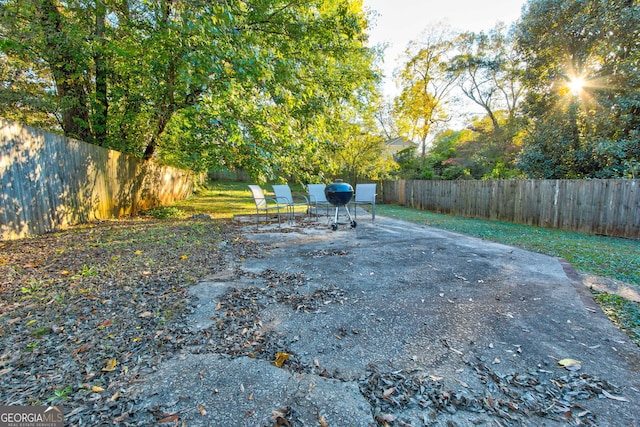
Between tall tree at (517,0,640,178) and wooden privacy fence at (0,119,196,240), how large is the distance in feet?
37.0

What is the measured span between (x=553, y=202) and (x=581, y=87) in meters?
3.74

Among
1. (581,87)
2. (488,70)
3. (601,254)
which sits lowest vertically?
(601,254)

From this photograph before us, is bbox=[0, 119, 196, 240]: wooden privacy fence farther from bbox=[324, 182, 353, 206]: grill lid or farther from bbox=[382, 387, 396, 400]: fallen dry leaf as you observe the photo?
bbox=[382, 387, 396, 400]: fallen dry leaf

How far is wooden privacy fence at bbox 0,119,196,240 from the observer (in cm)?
383

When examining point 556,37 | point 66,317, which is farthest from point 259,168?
point 556,37

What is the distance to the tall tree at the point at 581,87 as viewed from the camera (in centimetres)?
667

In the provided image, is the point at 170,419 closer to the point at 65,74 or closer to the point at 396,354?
the point at 396,354

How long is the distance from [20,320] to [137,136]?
→ 7058 mm

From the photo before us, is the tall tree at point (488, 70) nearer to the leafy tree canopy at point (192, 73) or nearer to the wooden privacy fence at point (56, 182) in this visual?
the leafy tree canopy at point (192, 73)

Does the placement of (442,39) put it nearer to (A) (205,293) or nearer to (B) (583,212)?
(B) (583,212)

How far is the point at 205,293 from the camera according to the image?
248 cm

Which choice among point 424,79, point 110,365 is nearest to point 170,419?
point 110,365

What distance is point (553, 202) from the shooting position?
262 inches

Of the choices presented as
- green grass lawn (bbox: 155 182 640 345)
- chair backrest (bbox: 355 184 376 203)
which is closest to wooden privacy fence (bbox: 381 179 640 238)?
green grass lawn (bbox: 155 182 640 345)
